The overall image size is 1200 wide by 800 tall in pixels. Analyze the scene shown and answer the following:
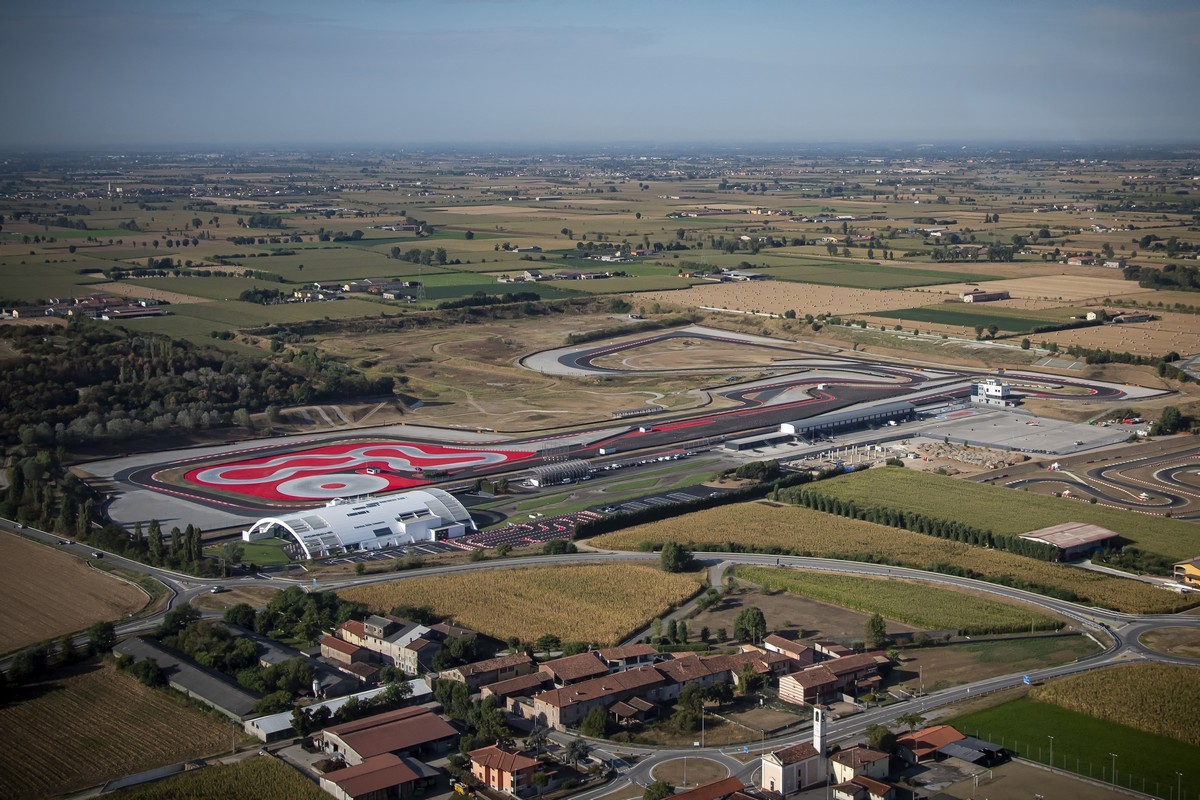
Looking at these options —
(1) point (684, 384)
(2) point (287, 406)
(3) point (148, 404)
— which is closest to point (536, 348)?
(1) point (684, 384)

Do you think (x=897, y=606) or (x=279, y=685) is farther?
(x=897, y=606)

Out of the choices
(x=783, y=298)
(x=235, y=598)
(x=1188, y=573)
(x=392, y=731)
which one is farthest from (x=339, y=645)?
(x=783, y=298)

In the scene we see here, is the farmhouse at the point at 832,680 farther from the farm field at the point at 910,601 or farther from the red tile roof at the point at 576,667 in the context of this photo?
the red tile roof at the point at 576,667

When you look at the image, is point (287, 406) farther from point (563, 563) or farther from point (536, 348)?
point (563, 563)

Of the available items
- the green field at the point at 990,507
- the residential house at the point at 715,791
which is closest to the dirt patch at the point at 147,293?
the green field at the point at 990,507

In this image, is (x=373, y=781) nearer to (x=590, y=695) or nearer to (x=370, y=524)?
(x=590, y=695)

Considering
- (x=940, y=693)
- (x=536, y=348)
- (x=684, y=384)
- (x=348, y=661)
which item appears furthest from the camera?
(x=536, y=348)
